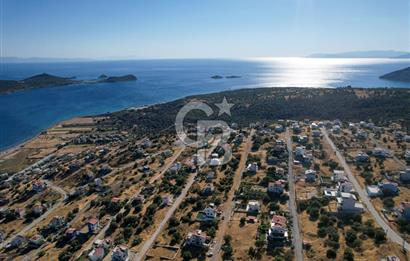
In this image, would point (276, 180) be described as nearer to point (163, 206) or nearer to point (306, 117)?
point (163, 206)

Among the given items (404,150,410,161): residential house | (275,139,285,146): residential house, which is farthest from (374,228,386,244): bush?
(275,139,285,146): residential house

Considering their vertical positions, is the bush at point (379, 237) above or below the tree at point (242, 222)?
above

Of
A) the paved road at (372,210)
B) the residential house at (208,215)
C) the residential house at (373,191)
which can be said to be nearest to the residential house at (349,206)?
the paved road at (372,210)

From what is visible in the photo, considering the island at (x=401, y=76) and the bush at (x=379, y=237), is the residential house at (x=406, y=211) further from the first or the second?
the island at (x=401, y=76)

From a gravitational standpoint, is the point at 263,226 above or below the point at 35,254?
above

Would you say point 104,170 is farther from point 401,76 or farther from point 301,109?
point 401,76

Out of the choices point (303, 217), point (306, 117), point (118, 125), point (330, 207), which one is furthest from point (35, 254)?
point (306, 117)

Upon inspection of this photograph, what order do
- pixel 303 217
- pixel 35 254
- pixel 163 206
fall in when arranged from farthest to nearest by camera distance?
pixel 163 206 → pixel 303 217 → pixel 35 254
